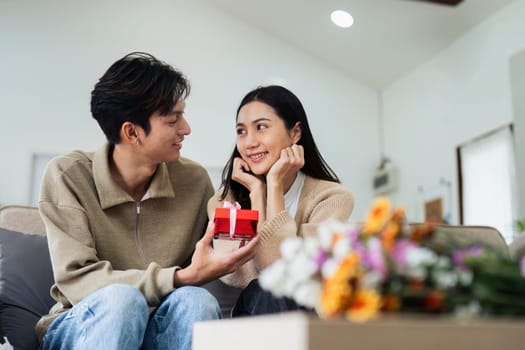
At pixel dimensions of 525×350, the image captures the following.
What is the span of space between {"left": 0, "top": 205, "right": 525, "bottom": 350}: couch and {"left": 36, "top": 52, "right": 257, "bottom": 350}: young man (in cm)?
7

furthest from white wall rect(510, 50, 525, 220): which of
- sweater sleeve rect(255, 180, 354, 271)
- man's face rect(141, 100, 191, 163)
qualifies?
man's face rect(141, 100, 191, 163)

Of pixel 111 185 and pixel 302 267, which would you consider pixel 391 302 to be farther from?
pixel 111 185

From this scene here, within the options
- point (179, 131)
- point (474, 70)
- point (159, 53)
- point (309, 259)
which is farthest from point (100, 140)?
point (309, 259)

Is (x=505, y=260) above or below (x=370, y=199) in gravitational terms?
below

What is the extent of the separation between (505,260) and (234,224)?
0.83 metres

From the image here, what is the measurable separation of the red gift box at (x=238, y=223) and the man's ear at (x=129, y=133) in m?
0.54

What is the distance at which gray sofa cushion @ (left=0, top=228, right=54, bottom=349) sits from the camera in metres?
1.75

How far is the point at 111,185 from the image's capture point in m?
1.90

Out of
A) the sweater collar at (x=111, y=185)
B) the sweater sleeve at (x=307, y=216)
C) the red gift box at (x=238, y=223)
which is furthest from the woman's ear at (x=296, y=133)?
the red gift box at (x=238, y=223)

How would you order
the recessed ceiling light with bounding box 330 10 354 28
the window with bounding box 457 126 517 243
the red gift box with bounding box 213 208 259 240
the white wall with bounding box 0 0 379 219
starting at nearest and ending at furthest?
the red gift box with bounding box 213 208 259 240 → the window with bounding box 457 126 517 243 → the recessed ceiling light with bounding box 330 10 354 28 → the white wall with bounding box 0 0 379 219

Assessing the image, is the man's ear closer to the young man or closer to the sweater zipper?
the young man

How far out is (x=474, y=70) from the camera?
16.0 ft

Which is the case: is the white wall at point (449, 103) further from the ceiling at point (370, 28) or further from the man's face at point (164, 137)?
the man's face at point (164, 137)

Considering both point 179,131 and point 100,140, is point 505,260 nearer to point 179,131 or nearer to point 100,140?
point 179,131
